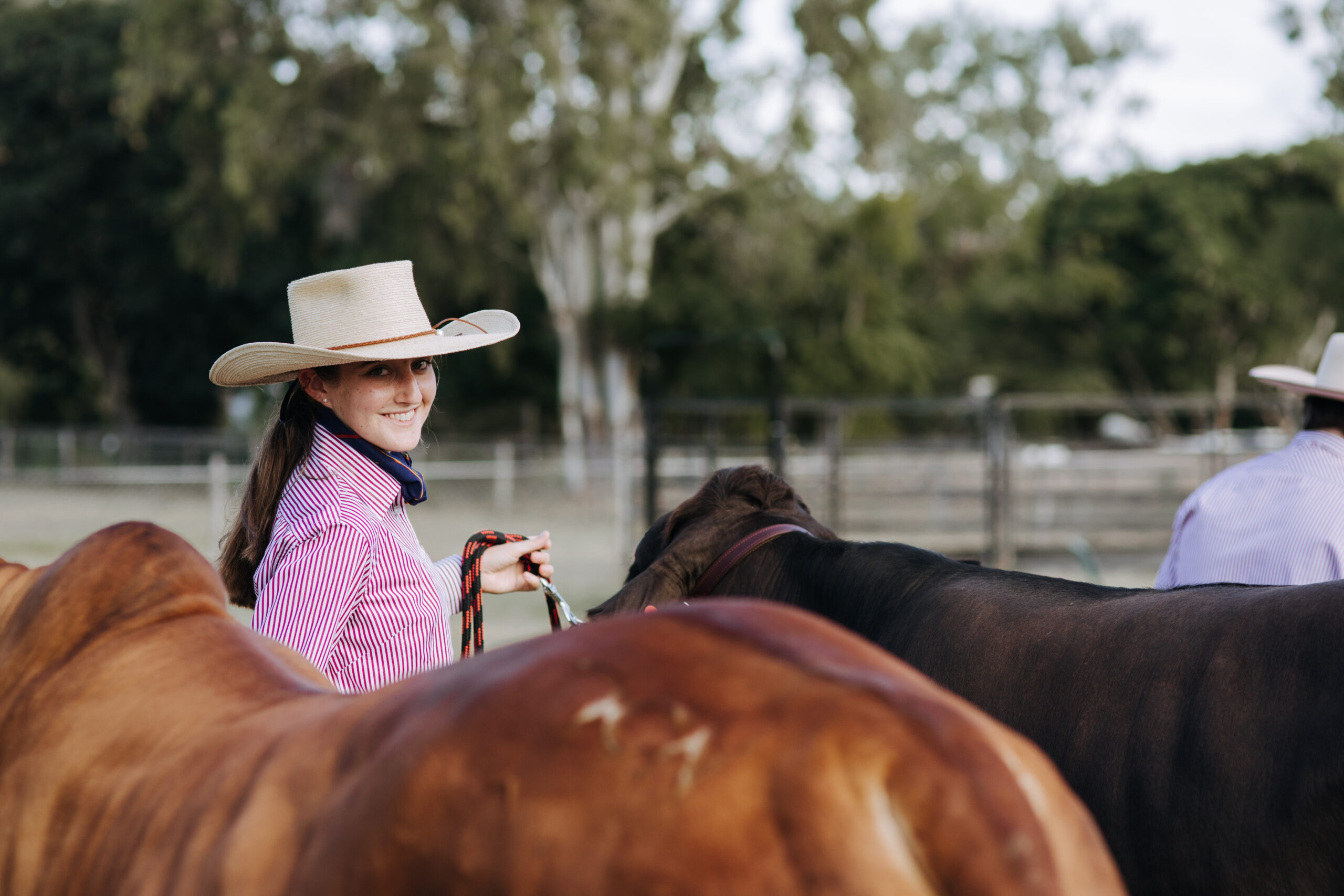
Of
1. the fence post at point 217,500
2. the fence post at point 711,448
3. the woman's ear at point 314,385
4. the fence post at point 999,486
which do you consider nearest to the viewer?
the woman's ear at point 314,385

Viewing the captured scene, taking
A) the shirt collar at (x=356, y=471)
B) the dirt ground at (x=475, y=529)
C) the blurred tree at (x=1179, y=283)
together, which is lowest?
the dirt ground at (x=475, y=529)

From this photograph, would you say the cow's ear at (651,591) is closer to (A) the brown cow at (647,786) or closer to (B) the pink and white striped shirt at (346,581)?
(B) the pink and white striped shirt at (346,581)

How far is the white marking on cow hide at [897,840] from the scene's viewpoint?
660 millimetres

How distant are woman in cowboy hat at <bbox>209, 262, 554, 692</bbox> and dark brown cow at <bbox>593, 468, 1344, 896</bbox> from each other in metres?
0.58

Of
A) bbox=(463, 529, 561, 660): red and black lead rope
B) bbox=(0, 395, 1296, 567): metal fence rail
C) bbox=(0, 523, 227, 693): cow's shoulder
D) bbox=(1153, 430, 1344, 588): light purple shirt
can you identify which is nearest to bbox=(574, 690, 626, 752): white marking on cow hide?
bbox=(0, 523, 227, 693): cow's shoulder

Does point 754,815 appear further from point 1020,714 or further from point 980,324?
point 980,324

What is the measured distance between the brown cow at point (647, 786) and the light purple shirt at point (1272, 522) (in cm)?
256

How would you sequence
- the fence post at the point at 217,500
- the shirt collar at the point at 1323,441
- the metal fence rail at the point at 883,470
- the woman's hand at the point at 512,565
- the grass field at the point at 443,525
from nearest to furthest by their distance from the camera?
the woman's hand at the point at 512,565 < the shirt collar at the point at 1323,441 < the grass field at the point at 443,525 < the metal fence rail at the point at 883,470 < the fence post at the point at 217,500

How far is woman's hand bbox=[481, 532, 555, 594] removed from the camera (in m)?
2.42

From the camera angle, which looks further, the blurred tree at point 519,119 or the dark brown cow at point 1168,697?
the blurred tree at point 519,119

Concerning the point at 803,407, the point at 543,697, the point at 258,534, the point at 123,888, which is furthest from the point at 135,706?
the point at 803,407

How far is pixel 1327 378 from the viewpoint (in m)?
3.50

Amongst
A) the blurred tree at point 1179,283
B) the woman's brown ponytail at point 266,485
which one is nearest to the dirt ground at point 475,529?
the woman's brown ponytail at point 266,485

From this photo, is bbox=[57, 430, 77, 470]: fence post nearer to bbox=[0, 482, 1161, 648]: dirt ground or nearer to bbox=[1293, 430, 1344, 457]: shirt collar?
bbox=[0, 482, 1161, 648]: dirt ground
